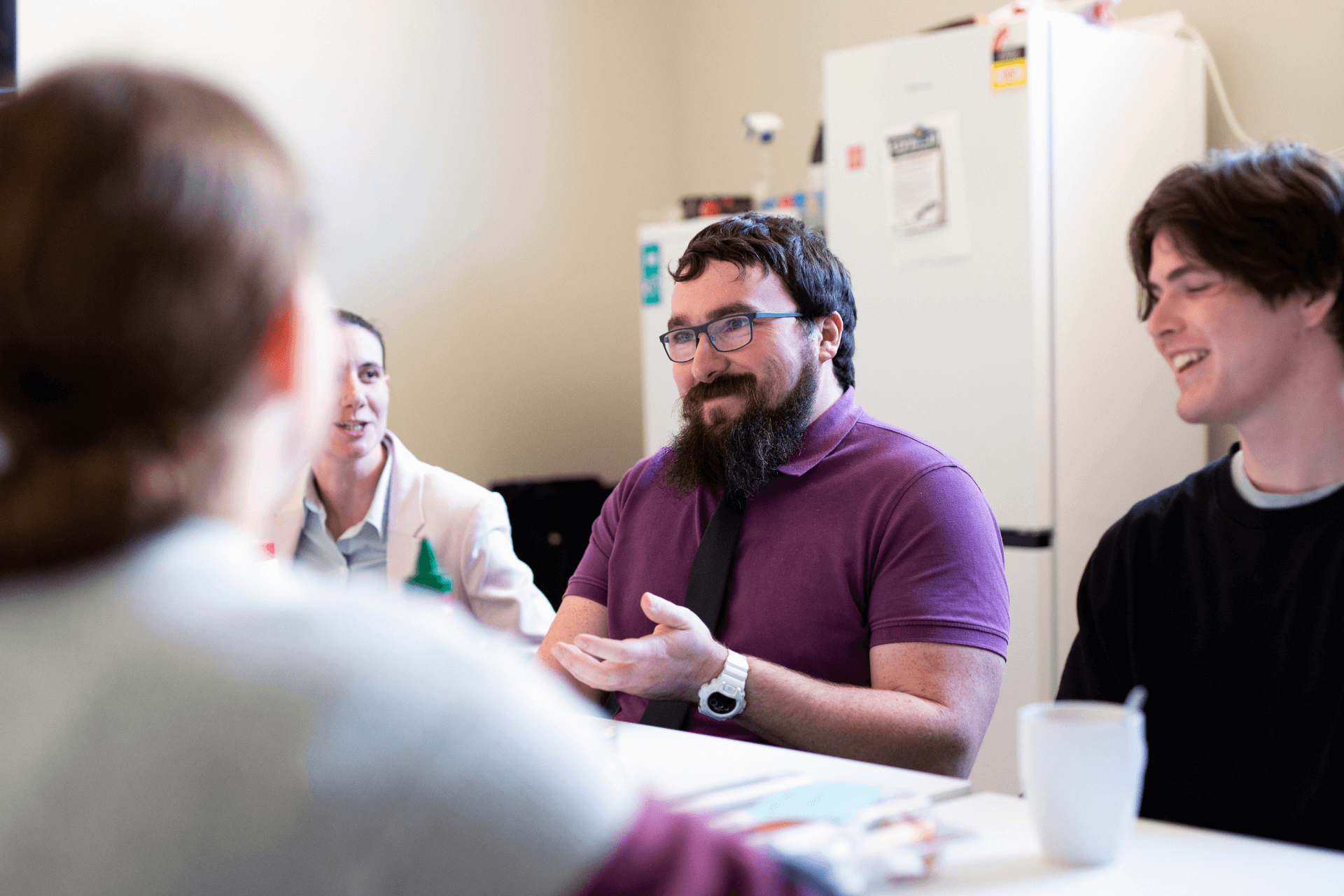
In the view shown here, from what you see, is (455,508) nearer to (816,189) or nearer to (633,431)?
(816,189)

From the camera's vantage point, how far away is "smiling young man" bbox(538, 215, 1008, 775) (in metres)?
1.47

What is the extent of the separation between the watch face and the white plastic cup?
588 millimetres

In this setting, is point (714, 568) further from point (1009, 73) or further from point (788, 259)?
point (1009, 73)

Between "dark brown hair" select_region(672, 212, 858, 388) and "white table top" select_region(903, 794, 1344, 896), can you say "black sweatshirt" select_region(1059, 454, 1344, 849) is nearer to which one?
"white table top" select_region(903, 794, 1344, 896)

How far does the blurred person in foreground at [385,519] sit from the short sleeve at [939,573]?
81cm

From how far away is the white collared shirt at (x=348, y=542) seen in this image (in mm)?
2254


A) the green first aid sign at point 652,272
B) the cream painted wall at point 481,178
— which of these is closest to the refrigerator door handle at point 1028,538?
the green first aid sign at point 652,272

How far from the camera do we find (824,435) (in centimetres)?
179

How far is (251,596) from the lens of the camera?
52 centimetres

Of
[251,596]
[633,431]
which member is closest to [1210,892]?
[251,596]

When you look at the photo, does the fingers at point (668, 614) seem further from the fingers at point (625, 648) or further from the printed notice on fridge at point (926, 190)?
the printed notice on fridge at point (926, 190)

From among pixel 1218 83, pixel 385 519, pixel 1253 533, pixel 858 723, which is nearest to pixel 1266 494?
pixel 1253 533

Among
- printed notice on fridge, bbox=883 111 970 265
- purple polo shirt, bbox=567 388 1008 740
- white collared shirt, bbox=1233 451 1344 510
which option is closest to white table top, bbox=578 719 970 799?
purple polo shirt, bbox=567 388 1008 740

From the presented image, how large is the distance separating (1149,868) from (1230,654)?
1.38 feet
